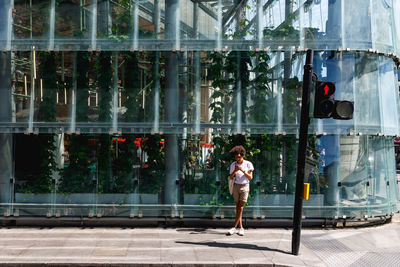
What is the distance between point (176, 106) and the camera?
1086 cm

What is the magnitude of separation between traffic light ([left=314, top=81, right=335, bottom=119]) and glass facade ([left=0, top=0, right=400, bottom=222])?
9.50 feet

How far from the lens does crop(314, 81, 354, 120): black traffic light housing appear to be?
7836 millimetres

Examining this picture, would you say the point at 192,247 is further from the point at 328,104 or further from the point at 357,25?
the point at 357,25

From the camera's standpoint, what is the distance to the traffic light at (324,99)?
25.7 feet

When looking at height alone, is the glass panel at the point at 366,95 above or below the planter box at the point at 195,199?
above

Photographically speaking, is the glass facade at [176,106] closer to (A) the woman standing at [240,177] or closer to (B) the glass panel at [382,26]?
(B) the glass panel at [382,26]

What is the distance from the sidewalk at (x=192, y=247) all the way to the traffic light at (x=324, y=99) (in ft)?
8.76

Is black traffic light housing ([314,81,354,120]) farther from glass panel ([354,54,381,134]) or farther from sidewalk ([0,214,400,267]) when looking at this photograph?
glass panel ([354,54,381,134])

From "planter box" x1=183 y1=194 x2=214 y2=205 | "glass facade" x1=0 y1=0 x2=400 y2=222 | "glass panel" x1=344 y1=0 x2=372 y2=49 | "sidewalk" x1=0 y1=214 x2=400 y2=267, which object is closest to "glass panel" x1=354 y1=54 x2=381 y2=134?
"glass facade" x1=0 y1=0 x2=400 y2=222

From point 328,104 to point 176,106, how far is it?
13.7 ft

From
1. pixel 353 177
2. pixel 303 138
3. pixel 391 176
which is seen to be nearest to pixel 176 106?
pixel 303 138

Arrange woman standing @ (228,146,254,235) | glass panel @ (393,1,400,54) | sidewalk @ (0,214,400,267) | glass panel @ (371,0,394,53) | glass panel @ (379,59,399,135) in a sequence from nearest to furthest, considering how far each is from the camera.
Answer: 1. sidewalk @ (0,214,400,267)
2. woman standing @ (228,146,254,235)
3. glass panel @ (371,0,394,53)
4. glass panel @ (379,59,399,135)
5. glass panel @ (393,1,400,54)

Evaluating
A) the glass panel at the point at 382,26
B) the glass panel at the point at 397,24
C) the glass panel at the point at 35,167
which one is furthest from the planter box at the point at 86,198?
the glass panel at the point at 397,24

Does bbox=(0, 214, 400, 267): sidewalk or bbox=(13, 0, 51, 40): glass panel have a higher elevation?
bbox=(13, 0, 51, 40): glass panel
